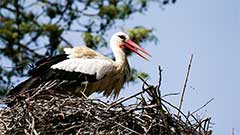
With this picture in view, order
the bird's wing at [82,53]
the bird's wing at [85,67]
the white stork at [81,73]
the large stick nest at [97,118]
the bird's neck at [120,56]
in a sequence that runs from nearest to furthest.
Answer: the large stick nest at [97,118]
the white stork at [81,73]
the bird's wing at [85,67]
the bird's wing at [82,53]
the bird's neck at [120,56]

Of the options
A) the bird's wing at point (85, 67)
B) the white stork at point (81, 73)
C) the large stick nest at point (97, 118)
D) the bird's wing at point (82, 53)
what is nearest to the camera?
the large stick nest at point (97, 118)

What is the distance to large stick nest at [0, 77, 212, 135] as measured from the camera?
22.8 feet

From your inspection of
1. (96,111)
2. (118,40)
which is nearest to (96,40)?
(118,40)

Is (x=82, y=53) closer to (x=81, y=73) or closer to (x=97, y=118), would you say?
(x=81, y=73)

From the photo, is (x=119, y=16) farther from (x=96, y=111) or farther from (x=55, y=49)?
(x=96, y=111)

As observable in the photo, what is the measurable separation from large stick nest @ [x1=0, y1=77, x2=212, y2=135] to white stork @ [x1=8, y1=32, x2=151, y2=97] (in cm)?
216

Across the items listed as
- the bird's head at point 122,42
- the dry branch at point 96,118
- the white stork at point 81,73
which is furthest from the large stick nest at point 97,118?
the bird's head at point 122,42

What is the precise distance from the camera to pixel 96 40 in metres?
14.5

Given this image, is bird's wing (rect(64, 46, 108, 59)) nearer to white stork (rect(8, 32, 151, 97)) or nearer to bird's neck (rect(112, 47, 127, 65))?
white stork (rect(8, 32, 151, 97))

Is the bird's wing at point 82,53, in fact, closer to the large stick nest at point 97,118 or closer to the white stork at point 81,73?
the white stork at point 81,73

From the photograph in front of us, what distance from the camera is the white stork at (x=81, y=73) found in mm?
9609

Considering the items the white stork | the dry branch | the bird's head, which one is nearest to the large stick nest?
the dry branch

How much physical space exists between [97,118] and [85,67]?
105 inches

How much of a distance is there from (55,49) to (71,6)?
126cm
